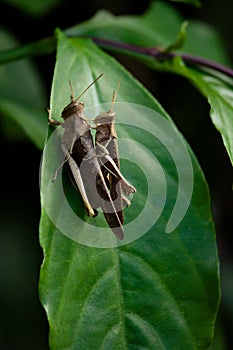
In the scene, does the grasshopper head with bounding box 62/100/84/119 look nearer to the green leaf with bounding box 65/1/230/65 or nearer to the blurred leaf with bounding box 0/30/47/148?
the green leaf with bounding box 65/1/230/65

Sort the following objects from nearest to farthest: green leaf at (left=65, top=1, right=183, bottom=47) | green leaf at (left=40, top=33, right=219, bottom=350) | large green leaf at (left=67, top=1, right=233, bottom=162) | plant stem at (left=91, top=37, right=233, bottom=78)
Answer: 1. green leaf at (left=40, top=33, right=219, bottom=350)
2. large green leaf at (left=67, top=1, right=233, bottom=162)
3. plant stem at (left=91, top=37, right=233, bottom=78)
4. green leaf at (left=65, top=1, right=183, bottom=47)

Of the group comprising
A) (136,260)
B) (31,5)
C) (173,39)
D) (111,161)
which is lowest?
(136,260)

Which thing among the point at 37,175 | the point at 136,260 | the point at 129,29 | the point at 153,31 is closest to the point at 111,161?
the point at 136,260

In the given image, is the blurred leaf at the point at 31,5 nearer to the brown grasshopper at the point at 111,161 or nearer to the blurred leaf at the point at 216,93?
the blurred leaf at the point at 216,93

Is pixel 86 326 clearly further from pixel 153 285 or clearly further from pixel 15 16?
pixel 15 16

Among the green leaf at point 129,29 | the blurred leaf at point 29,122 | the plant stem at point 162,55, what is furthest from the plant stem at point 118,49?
the blurred leaf at point 29,122

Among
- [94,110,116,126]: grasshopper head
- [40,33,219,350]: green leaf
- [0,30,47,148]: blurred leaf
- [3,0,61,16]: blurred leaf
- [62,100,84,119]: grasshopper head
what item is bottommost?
[40,33,219,350]: green leaf

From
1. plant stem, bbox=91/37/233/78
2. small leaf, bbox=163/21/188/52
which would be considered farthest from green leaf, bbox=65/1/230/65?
small leaf, bbox=163/21/188/52

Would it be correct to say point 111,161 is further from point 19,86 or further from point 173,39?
point 19,86

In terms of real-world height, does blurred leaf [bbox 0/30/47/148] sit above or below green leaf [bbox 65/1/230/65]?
above
